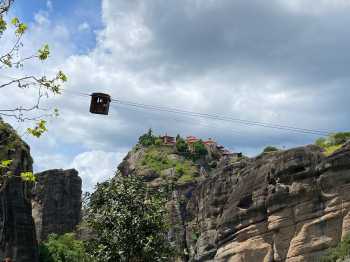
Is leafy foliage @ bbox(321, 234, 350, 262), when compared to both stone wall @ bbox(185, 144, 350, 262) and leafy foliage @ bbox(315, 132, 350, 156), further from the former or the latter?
leafy foliage @ bbox(315, 132, 350, 156)

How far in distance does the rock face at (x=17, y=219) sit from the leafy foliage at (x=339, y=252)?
30510 mm

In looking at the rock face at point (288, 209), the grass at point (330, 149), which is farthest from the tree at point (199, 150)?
the grass at point (330, 149)

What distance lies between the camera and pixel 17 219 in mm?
56469

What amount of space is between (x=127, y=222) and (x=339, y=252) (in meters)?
25.9

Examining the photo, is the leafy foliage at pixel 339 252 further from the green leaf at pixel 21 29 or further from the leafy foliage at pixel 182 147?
the leafy foliage at pixel 182 147

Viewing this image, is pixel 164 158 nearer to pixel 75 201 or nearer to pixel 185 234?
pixel 75 201

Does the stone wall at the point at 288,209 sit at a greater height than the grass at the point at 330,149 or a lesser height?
lesser

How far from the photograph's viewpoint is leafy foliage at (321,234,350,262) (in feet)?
140

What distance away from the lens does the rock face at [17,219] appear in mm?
53781

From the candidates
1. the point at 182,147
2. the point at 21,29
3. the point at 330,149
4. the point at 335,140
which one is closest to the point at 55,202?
the point at 182,147

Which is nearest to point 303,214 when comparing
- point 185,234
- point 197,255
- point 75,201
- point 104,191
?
point 197,255

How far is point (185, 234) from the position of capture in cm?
8469

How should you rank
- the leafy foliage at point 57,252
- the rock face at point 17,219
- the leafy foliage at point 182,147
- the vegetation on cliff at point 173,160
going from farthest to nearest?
the leafy foliage at point 182,147, the vegetation on cliff at point 173,160, the leafy foliage at point 57,252, the rock face at point 17,219

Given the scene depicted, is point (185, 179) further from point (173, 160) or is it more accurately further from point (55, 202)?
point (55, 202)
